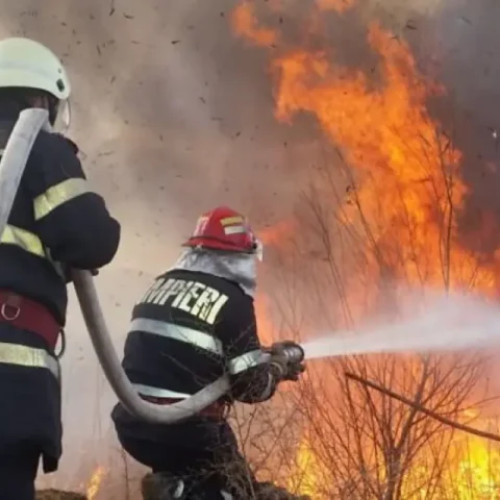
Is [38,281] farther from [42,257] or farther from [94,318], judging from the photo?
[94,318]

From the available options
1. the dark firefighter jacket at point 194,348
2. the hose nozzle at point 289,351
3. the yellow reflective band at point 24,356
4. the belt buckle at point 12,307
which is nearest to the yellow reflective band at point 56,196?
the belt buckle at point 12,307

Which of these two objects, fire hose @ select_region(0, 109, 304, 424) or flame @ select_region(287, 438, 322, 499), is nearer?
fire hose @ select_region(0, 109, 304, 424)

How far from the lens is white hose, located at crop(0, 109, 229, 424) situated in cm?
254

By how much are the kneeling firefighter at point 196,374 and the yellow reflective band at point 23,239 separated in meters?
1.48

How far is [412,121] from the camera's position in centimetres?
909

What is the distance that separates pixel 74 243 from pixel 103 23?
27.1 ft

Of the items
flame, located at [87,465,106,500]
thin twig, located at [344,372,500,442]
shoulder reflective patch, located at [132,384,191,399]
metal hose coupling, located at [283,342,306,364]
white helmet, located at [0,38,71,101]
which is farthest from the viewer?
flame, located at [87,465,106,500]

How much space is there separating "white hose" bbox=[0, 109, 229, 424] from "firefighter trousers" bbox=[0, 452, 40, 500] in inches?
19.9

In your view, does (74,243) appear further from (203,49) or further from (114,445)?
(203,49)

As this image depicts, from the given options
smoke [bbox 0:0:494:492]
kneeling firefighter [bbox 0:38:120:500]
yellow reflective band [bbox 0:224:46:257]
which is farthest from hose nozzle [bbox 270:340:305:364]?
smoke [bbox 0:0:494:492]

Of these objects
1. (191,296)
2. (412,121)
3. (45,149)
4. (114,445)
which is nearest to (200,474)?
(191,296)

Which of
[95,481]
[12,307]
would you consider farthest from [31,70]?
[95,481]

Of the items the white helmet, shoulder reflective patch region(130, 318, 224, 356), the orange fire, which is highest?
the orange fire

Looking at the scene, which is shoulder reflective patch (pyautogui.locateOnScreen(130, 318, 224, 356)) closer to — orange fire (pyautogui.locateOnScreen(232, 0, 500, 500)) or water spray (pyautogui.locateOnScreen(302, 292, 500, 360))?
water spray (pyautogui.locateOnScreen(302, 292, 500, 360))
